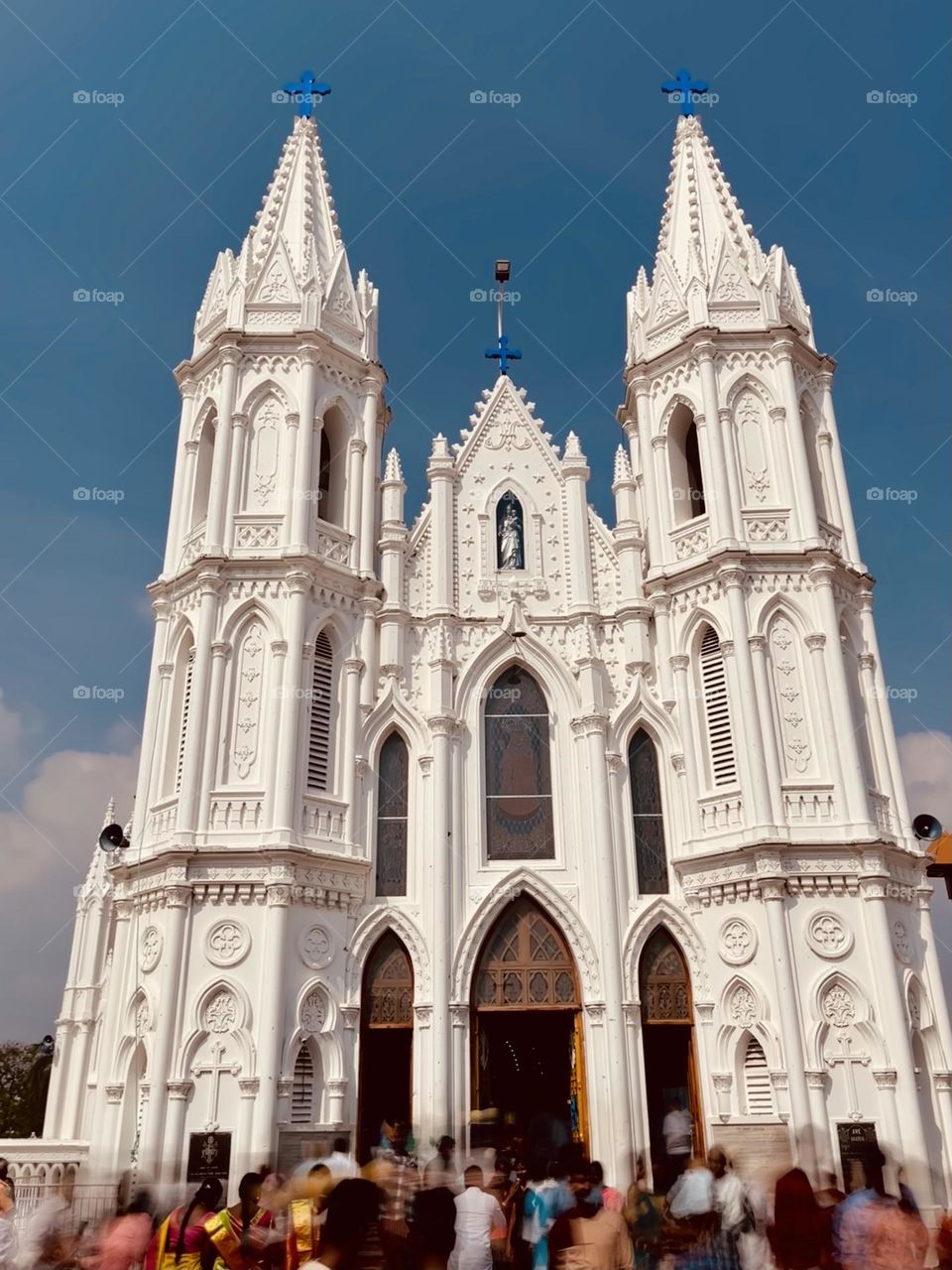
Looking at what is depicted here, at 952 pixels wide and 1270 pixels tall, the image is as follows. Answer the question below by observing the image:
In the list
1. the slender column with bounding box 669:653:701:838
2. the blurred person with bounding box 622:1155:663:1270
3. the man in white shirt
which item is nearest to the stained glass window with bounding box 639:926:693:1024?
the slender column with bounding box 669:653:701:838

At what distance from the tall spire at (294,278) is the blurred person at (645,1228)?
68.7 ft

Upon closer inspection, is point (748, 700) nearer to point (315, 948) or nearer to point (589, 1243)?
point (315, 948)

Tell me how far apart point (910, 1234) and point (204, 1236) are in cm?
560

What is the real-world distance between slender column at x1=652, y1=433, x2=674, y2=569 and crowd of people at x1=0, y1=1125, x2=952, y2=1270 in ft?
52.0

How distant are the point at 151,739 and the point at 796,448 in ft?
53.1

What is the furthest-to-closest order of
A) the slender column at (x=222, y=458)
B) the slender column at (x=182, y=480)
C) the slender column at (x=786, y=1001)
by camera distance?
the slender column at (x=182, y=480), the slender column at (x=222, y=458), the slender column at (x=786, y=1001)

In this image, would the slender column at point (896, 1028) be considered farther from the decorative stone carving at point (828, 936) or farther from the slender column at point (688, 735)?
the slender column at point (688, 735)

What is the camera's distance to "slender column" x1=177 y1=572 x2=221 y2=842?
20.6 meters

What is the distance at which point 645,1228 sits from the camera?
29.7ft

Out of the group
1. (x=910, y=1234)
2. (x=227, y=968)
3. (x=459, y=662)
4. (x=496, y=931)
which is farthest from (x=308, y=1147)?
(x=910, y=1234)

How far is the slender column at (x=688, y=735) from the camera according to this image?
21.9 meters

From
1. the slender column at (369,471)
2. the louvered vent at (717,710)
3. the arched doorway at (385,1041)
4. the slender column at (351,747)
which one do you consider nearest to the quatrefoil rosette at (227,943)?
the arched doorway at (385,1041)

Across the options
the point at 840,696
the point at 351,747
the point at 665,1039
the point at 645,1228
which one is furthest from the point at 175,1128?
the point at 840,696

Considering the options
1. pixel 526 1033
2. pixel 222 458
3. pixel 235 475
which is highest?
pixel 222 458
